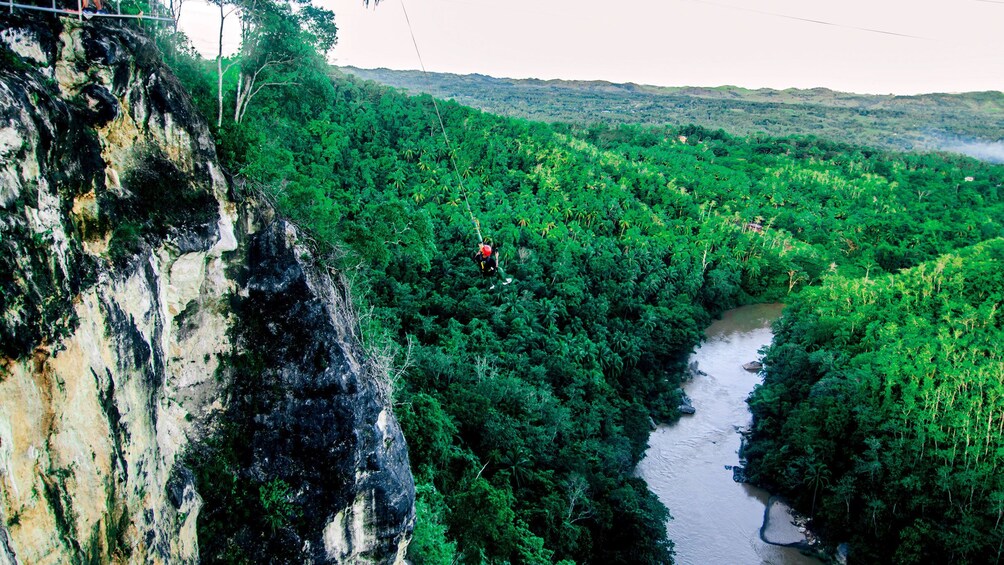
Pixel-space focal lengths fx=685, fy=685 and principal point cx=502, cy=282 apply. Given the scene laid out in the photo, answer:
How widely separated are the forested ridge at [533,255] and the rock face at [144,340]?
694 millimetres

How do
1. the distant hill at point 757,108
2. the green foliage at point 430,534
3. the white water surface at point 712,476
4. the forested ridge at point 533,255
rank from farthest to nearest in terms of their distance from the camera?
1. the distant hill at point 757,108
2. the white water surface at point 712,476
3. the forested ridge at point 533,255
4. the green foliage at point 430,534

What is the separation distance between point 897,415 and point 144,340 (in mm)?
22215

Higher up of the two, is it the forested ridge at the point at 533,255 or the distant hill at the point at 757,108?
the distant hill at the point at 757,108

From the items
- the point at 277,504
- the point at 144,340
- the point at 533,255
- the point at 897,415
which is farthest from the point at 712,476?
the point at 144,340

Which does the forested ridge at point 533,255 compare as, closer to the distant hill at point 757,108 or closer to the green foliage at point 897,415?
the green foliage at point 897,415

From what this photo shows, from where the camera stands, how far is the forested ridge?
45.0ft

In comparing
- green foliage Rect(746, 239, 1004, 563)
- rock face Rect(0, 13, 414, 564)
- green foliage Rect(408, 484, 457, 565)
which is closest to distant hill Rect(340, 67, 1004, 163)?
green foliage Rect(746, 239, 1004, 563)

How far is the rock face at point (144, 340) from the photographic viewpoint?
601 cm

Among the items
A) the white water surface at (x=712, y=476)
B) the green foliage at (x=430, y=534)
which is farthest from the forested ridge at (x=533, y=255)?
the white water surface at (x=712, y=476)

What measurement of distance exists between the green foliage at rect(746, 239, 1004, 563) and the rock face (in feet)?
51.2

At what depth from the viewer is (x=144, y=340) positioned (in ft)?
24.7

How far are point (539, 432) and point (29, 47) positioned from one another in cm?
1536

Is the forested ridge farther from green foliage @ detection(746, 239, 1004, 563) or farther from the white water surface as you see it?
green foliage @ detection(746, 239, 1004, 563)

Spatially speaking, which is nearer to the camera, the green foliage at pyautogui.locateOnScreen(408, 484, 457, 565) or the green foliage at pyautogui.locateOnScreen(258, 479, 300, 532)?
the green foliage at pyautogui.locateOnScreen(258, 479, 300, 532)
